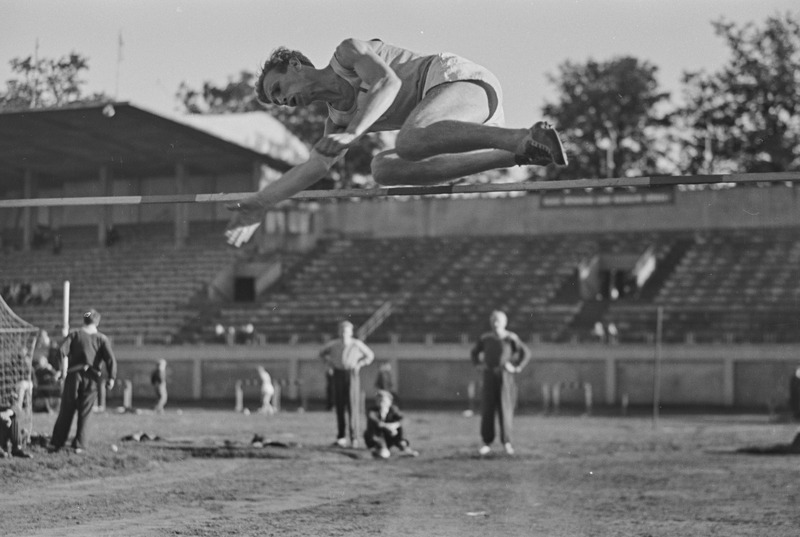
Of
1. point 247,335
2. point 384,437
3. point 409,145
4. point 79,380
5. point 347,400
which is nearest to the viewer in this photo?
point 409,145

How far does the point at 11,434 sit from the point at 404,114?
7.05m

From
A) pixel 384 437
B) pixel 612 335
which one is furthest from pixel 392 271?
pixel 384 437

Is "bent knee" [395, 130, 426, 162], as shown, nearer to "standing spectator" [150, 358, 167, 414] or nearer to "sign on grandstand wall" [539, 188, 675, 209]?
"standing spectator" [150, 358, 167, 414]

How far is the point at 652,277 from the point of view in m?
34.0

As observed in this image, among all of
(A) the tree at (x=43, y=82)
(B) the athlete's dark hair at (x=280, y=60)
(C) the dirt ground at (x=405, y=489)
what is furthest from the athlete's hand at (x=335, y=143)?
(A) the tree at (x=43, y=82)

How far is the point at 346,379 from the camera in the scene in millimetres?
14930

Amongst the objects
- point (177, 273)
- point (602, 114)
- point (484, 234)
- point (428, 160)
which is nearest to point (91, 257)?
point (177, 273)

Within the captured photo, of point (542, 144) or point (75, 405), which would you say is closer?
point (542, 144)

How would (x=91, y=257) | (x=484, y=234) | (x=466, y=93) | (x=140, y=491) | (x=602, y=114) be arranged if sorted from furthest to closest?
(x=602, y=114) < (x=484, y=234) < (x=91, y=257) < (x=140, y=491) < (x=466, y=93)

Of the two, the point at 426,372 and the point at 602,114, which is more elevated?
the point at 602,114

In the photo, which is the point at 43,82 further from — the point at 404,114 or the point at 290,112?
A: the point at 290,112

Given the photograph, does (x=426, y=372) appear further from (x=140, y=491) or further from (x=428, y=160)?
(x=428, y=160)

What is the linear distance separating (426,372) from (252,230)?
24521 millimetres

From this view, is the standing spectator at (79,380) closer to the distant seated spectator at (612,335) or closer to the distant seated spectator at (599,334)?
the distant seated spectator at (612,335)
